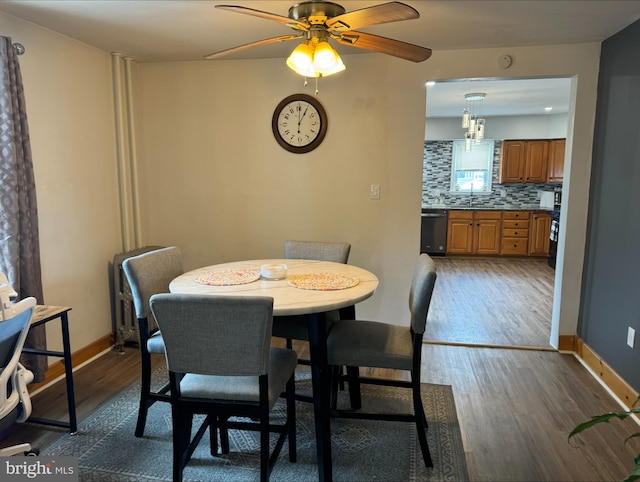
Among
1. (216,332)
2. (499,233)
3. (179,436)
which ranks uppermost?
(216,332)

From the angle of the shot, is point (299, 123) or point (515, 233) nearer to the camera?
point (299, 123)

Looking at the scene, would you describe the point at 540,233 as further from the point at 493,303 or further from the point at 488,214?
the point at 493,303

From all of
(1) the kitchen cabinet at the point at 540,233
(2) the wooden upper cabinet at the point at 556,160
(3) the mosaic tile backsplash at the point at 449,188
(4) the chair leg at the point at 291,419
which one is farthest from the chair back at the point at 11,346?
(2) the wooden upper cabinet at the point at 556,160

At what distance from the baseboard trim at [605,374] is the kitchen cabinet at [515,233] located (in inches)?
161

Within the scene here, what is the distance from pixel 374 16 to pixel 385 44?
12.4 inches

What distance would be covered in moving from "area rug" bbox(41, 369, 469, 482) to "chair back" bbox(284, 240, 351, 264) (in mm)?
938

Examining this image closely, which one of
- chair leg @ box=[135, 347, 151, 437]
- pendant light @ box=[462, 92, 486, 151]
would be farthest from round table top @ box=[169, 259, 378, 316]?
pendant light @ box=[462, 92, 486, 151]

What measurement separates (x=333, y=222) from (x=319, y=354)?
1.70 m

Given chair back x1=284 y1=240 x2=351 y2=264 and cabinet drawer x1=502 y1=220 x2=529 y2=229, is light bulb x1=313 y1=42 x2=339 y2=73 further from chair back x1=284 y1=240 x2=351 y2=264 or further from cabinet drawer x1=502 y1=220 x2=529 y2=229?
cabinet drawer x1=502 y1=220 x2=529 y2=229

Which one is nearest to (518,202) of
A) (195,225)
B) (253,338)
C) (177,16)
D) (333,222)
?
(333,222)

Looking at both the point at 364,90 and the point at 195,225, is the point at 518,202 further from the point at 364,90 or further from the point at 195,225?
the point at 195,225

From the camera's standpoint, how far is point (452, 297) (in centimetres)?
482

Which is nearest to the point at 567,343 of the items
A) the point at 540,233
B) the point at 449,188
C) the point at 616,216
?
the point at 616,216

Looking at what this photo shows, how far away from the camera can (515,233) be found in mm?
7047
